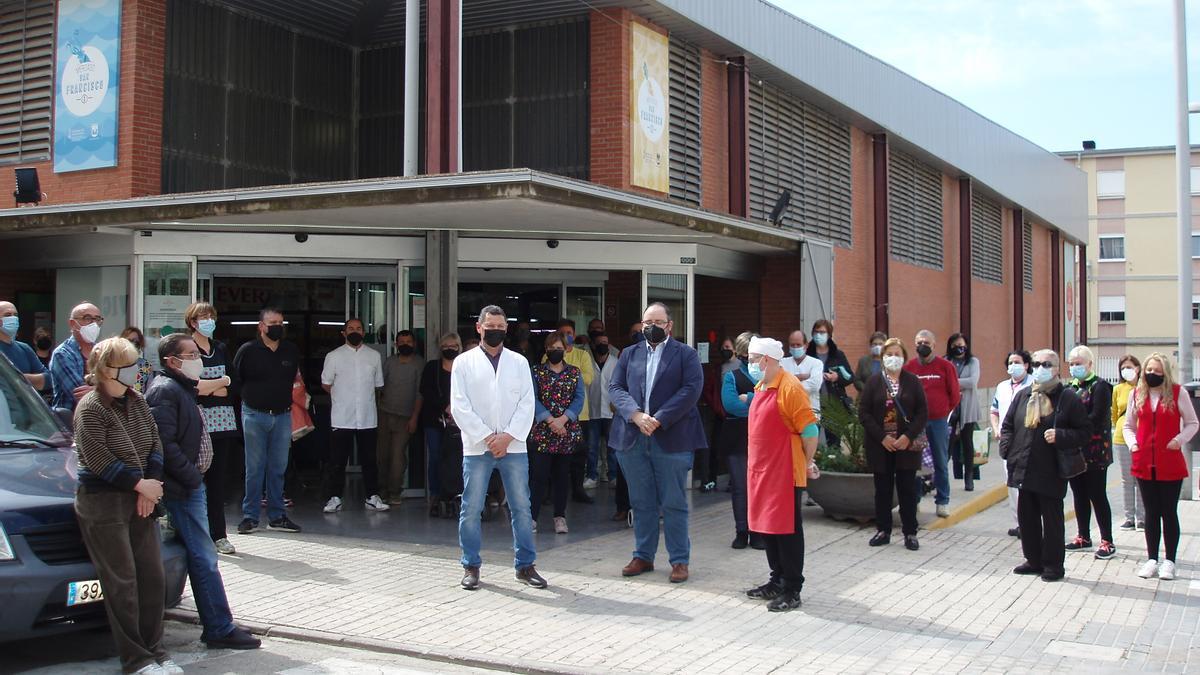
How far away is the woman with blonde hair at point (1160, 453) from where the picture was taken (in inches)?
325

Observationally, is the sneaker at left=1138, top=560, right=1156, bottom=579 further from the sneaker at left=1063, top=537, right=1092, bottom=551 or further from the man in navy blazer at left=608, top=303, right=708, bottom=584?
the man in navy blazer at left=608, top=303, right=708, bottom=584

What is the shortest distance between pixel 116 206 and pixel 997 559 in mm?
8468

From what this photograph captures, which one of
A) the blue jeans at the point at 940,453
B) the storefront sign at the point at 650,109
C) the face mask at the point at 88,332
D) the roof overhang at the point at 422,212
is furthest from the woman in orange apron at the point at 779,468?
the storefront sign at the point at 650,109

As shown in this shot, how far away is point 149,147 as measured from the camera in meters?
13.7

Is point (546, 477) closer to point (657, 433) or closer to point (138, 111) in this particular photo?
point (657, 433)

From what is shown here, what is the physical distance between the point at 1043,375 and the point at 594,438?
5366 millimetres

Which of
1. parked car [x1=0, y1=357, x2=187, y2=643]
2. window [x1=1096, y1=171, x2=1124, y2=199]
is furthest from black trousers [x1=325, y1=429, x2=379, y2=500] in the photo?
window [x1=1096, y1=171, x2=1124, y2=199]

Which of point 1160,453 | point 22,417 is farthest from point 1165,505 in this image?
point 22,417

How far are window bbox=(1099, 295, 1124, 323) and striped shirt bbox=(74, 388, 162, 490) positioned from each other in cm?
6026

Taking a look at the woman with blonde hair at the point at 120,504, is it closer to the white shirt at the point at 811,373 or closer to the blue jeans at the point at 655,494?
the blue jeans at the point at 655,494

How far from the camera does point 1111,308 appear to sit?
192 feet

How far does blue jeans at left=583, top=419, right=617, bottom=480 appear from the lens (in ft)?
40.2

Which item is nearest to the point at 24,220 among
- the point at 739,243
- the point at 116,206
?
the point at 116,206

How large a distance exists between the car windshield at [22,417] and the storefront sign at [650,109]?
8.34 m
